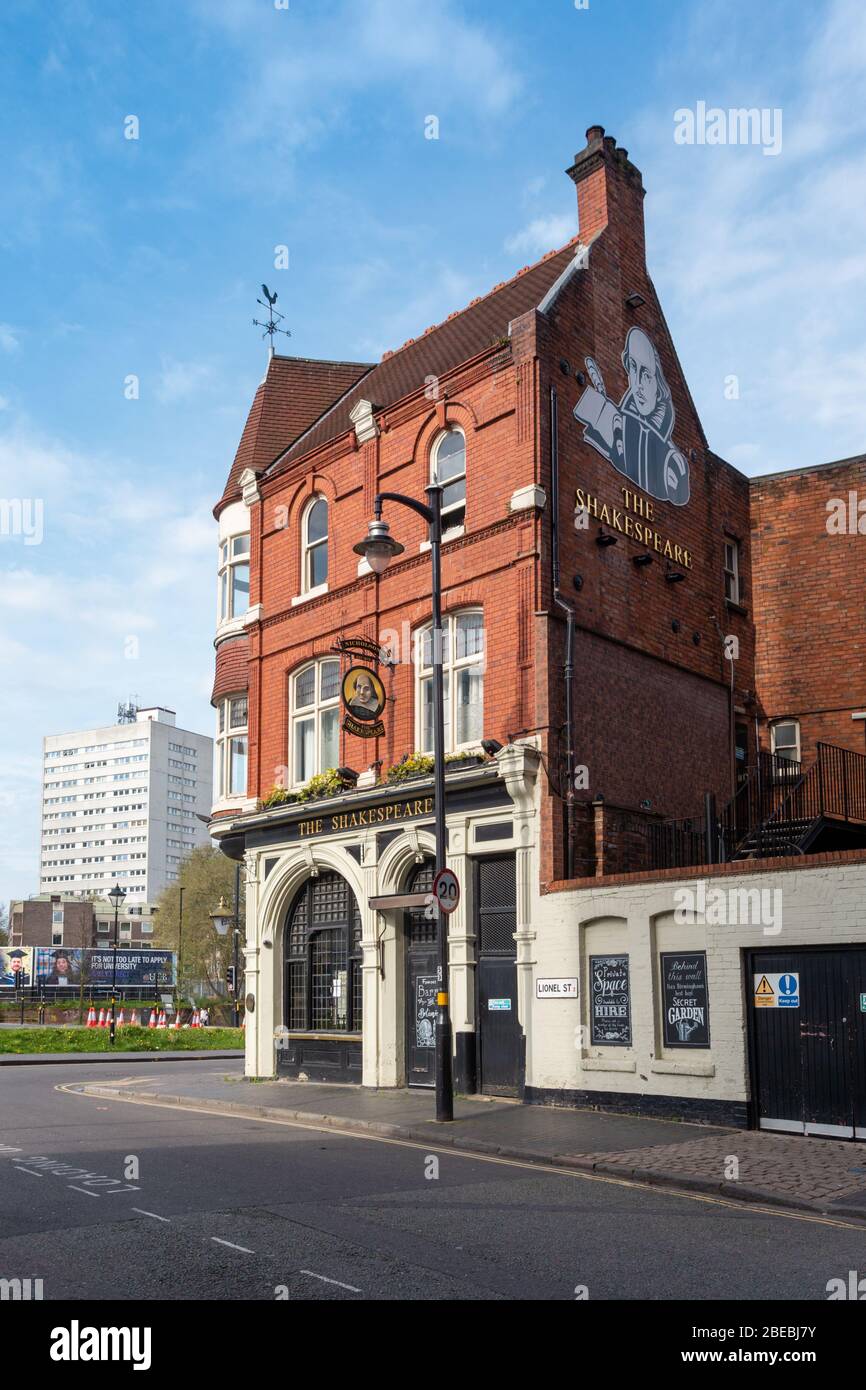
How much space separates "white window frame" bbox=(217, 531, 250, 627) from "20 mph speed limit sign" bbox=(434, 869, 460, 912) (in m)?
12.4

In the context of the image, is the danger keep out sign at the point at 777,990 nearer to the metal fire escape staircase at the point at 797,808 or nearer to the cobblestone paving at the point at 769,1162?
the cobblestone paving at the point at 769,1162

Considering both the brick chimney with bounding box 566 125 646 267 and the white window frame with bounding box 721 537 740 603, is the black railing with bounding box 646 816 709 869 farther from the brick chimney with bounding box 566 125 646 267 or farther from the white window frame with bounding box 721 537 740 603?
the brick chimney with bounding box 566 125 646 267

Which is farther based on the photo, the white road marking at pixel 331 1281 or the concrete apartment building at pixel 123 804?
the concrete apartment building at pixel 123 804

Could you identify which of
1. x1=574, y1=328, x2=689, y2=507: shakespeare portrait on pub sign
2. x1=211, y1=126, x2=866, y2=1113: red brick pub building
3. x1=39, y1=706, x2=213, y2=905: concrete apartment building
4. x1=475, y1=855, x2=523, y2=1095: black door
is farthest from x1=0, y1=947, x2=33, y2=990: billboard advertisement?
x1=574, y1=328, x2=689, y2=507: shakespeare portrait on pub sign

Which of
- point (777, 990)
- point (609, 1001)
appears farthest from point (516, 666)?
point (777, 990)

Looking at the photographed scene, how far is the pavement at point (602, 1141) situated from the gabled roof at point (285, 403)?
46.1ft

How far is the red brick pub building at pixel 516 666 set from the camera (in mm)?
19766

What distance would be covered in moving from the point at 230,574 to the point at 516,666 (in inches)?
400

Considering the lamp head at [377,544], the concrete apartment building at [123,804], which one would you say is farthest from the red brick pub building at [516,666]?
the concrete apartment building at [123,804]

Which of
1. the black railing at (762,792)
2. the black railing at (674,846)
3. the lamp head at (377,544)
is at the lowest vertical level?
the black railing at (674,846)

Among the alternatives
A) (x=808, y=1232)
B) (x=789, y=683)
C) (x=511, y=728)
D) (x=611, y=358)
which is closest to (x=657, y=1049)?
(x=511, y=728)

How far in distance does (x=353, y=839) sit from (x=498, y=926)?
12.9 feet

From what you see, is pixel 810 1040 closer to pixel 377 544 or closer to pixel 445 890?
pixel 445 890

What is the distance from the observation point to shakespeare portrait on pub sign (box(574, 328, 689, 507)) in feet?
72.0
